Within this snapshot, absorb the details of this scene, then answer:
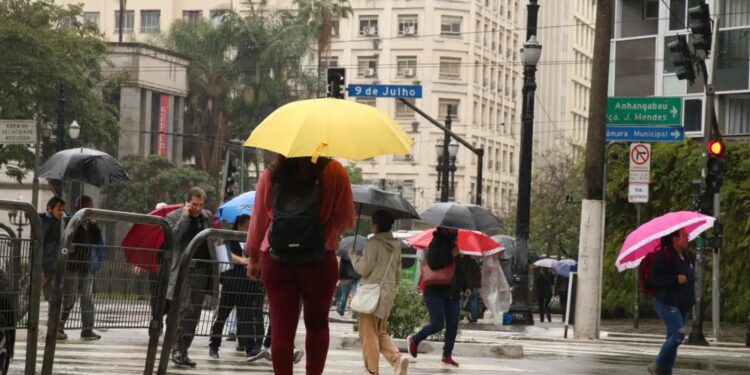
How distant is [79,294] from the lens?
1018cm

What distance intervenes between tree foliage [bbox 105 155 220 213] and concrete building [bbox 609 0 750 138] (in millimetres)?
33210

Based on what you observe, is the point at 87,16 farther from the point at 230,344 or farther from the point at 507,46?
the point at 230,344

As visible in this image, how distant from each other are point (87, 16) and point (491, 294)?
89.3m

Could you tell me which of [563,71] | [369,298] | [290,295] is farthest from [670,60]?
[563,71]

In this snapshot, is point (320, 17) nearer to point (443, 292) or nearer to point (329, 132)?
point (443, 292)

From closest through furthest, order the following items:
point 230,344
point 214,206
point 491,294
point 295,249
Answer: point 295,249
point 230,344
point 491,294
point 214,206

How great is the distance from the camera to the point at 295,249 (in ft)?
30.1

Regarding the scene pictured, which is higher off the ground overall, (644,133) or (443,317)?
(644,133)

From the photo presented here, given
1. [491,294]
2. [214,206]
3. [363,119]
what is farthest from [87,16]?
[363,119]

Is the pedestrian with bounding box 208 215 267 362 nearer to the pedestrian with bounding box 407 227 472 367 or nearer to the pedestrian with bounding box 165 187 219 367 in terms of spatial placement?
the pedestrian with bounding box 165 187 219 367

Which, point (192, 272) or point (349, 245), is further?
point (349, 245)

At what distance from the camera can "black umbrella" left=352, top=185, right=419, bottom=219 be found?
18875 millimetres

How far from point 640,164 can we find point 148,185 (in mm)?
50607

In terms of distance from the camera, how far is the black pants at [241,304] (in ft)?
40.1
